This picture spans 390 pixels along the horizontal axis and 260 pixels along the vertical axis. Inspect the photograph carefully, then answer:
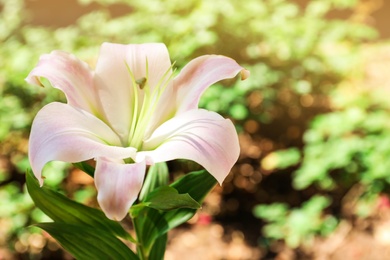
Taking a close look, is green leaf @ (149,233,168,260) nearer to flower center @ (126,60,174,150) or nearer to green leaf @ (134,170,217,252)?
green leaf @ (134,170,217,252)

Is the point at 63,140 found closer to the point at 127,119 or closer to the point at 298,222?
the point at 127,119

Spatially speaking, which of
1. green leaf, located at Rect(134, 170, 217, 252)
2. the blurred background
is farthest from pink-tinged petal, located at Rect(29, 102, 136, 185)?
the blurred background

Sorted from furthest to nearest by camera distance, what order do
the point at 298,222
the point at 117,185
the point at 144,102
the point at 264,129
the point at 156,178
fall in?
1. the point at 264,129
2. the point at 298,222
3. the point at 156,178
4. the point at 144,102
5. the point at 117,185

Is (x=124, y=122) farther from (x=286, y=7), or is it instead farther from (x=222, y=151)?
(x=286, y=7)

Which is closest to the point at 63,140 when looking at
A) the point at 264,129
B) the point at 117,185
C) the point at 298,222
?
the point at 117,185

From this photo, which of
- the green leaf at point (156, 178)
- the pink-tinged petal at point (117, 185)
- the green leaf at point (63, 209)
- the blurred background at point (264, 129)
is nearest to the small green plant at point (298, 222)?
the blurred background at point (264, 129)

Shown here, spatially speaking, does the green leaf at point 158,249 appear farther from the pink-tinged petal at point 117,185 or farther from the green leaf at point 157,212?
the pink-tinged petal at point 117,185
